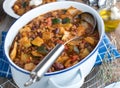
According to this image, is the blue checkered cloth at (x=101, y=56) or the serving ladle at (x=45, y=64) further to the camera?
the blue checkered cloth at (x=101, y=56)

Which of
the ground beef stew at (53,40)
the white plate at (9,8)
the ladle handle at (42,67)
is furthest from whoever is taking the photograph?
the white plate at (9,8)

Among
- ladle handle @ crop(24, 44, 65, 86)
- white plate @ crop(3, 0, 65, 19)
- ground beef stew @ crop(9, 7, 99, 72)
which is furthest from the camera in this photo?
white plate @ crop(3, 0, 65, 19)

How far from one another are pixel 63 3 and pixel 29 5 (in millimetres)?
216

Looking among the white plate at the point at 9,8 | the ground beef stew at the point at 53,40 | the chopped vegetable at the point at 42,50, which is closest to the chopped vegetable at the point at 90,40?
the ground beef stew at the point at 53,40

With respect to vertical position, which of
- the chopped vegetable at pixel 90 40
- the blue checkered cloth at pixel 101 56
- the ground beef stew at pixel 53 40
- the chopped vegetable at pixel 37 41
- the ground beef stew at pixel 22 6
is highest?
the chopped vegetable at pixel 37 41

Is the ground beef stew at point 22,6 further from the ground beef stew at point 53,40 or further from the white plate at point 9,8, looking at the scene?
the ground beef stew at point 53,40

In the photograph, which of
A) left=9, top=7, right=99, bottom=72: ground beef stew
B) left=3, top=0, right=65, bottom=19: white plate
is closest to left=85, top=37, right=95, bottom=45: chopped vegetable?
left=9, top=7, right=99, bottom=72: ground beef stew

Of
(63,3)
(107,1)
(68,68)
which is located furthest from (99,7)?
(68,68)

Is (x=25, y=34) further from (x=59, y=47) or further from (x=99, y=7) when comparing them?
(x=99, y=7)

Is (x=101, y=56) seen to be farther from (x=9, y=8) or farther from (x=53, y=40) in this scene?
(x=9, y=8)

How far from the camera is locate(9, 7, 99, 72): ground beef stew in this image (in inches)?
30.3

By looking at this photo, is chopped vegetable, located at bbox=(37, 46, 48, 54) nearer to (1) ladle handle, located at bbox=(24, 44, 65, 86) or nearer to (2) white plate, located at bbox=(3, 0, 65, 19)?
(1) ladle handle, located at bbox=(24, 44, 65, 86)

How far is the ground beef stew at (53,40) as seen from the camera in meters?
0.77

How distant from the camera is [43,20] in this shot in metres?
0.91
